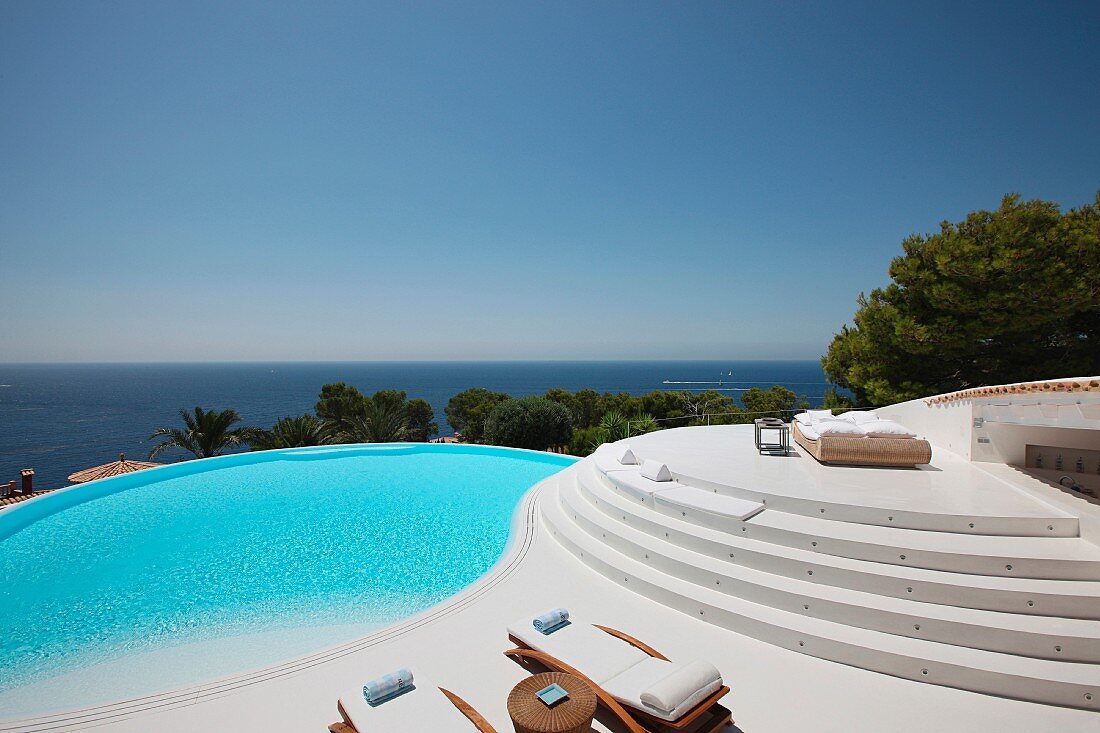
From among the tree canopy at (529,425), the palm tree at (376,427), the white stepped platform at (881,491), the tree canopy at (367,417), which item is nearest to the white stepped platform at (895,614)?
the white stepped platform at (881,491)

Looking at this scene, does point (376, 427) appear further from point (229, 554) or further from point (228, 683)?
point (228, 683)

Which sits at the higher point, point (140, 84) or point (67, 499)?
point (140, 84)

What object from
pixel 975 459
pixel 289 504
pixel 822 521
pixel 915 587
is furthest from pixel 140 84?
→ pixel 975 459

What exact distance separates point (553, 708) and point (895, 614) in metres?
3.23

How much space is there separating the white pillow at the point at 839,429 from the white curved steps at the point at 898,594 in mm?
3027

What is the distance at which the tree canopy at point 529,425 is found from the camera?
1705 centimetres

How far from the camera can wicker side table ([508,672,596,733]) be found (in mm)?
2732

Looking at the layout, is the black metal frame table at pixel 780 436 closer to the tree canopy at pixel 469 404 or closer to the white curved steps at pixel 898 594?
the white curved steps at pixel 898 594

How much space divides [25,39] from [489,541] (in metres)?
16.6

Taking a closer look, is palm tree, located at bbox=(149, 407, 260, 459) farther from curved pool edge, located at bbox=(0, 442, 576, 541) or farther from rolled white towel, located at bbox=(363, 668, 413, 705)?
rolled white towel, located at bbox=(363, 668, 413, 705)

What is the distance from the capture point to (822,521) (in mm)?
5023

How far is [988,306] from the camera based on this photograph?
11836mm

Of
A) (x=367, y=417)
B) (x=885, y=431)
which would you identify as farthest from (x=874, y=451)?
(x=367, y=417)

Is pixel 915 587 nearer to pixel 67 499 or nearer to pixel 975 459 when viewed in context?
pixel 975 459
